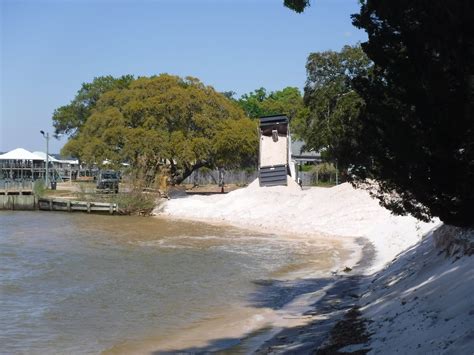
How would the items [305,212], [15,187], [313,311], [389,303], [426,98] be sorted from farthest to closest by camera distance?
[15,187] < [305,212] < [313,311] < [389,303] < [426,98]

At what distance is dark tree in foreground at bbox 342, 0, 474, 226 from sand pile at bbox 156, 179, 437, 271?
1043cm

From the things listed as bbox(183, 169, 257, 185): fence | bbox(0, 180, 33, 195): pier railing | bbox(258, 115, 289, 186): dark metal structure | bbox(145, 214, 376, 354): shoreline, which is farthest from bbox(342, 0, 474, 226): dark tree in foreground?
bbox(183, 169, 257, 185): fence

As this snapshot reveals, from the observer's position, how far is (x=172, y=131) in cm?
4488

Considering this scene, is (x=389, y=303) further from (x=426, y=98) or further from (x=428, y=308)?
(x=426, y=98)

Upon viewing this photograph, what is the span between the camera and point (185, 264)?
19766mm

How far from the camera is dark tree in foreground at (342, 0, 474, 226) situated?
753 centimetres

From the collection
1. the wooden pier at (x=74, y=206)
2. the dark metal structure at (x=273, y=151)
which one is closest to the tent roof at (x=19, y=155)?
the wooden pier at (x=74, y=206)

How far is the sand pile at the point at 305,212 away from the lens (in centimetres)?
2388

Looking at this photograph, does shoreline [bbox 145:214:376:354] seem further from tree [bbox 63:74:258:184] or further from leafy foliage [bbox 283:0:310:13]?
tree [bbox 63:74:258:184]

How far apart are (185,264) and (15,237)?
482 inches

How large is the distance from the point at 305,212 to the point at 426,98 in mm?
25427

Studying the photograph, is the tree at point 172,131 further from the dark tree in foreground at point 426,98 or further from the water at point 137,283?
the dark tree in foreground at point 426,98

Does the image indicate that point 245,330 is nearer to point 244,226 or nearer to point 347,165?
point 347,165

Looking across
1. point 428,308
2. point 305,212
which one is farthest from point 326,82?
point 428,308
